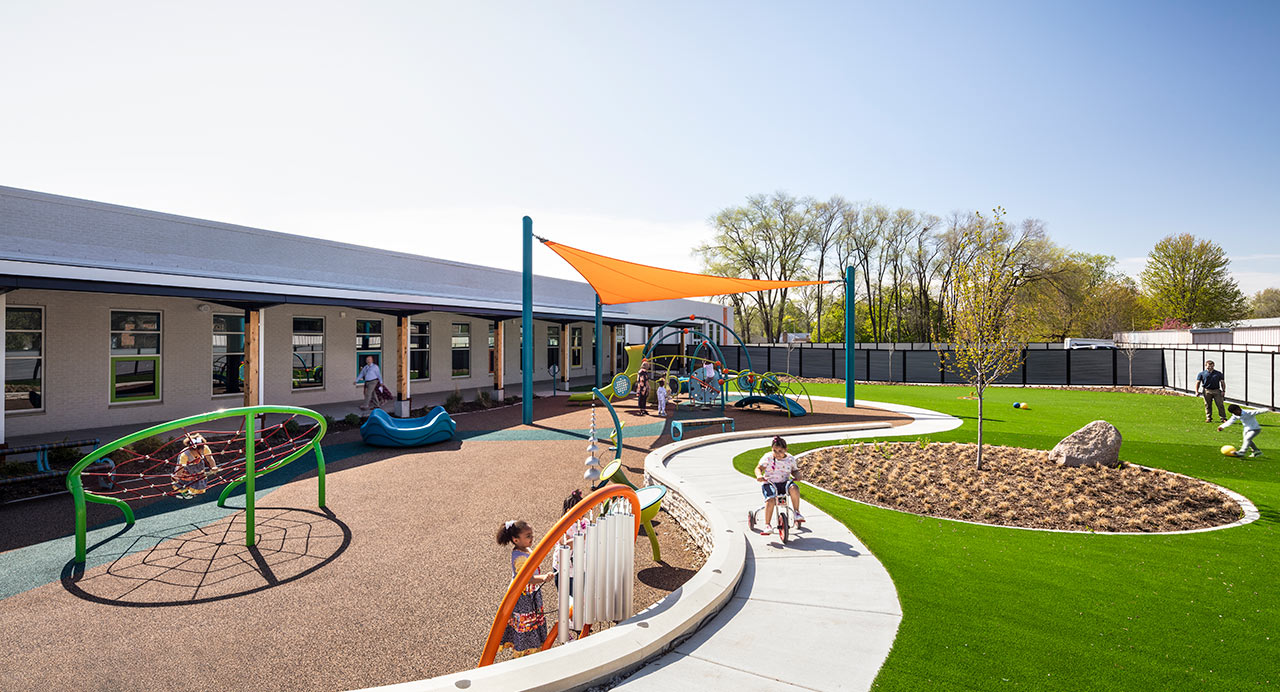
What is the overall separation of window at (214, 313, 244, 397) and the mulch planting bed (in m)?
14.3

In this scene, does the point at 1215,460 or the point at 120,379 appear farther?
the point at 120,379

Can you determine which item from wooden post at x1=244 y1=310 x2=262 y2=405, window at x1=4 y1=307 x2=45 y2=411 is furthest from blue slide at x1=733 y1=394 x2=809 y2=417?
window at x1=4 y1=307 x2=45 y2=411

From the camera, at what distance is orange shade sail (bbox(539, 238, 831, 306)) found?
1273 cm

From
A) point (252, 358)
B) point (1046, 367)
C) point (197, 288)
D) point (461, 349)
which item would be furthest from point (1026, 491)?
point (1046, 367)

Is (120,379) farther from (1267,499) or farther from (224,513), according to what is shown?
(1267,499)

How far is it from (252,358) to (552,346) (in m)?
16.5

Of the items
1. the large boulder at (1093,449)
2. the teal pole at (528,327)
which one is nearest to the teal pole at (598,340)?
the teal pole at (528,327)

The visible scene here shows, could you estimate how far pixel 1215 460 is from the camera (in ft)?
31.7

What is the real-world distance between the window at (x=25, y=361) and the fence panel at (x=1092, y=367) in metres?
35.3

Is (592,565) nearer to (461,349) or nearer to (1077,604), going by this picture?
(1077,604)

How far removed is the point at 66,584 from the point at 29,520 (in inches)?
113

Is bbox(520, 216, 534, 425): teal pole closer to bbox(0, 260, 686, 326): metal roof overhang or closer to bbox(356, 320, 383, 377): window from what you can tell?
bbox(0, 260, 686, 326): metal roof overhang

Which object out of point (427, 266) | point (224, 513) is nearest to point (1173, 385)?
point (427, 266)

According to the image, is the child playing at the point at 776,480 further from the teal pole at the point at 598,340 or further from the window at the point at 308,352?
the window at the point at 308,352
